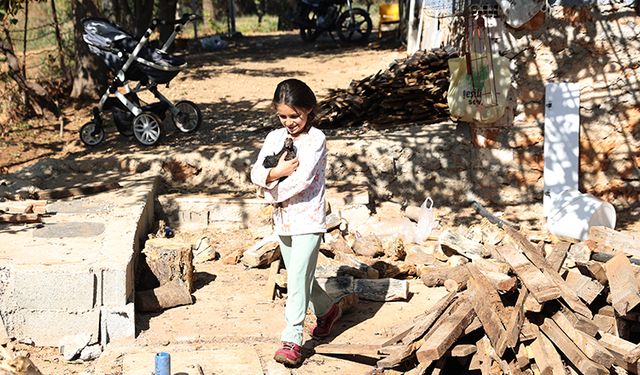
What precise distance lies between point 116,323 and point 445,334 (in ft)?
6.80

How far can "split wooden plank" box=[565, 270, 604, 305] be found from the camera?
17.3 feet

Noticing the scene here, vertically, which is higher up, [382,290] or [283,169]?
[283,169]

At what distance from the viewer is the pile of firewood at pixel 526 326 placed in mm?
4824

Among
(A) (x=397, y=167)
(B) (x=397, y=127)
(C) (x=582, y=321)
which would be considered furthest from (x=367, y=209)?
(C) (x=582, y=321)

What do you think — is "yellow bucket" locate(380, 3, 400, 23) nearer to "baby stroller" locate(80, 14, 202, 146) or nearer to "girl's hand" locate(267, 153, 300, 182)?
"baby stroller" locate(80, 14, 202, 146)

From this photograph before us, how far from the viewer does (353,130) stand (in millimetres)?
9422

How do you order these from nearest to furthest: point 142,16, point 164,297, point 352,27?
1. point 164,297
2. point 142,16
3. point 352,27

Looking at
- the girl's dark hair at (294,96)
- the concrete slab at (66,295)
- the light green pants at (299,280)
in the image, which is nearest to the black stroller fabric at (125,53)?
the concrete slab at (66,295)

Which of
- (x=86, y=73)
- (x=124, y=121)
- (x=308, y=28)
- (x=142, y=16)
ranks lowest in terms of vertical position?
(x=124, y=121)

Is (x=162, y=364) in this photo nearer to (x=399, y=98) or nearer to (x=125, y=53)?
(x=125, y=53)

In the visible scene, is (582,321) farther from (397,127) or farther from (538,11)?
(397,127)

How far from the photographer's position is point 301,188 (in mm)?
5164

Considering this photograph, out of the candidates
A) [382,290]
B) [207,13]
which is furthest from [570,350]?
[207,13]

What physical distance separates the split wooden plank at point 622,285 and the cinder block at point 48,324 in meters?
3.03
